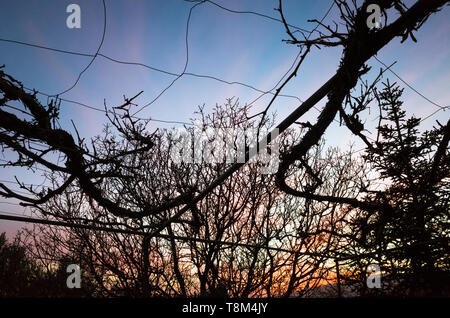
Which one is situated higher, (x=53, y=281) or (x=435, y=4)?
(x=435, y=4)

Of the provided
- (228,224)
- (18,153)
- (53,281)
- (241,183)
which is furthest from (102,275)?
(18,153)

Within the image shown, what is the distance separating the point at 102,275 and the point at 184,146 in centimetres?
666

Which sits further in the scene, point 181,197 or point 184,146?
point 184,146

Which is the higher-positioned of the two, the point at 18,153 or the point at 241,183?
the point at 241,183

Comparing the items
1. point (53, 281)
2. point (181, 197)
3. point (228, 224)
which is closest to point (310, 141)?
point (181, 197)

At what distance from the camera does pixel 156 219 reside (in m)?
9.28

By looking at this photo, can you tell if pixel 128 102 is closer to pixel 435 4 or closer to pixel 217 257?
pixel 435 4

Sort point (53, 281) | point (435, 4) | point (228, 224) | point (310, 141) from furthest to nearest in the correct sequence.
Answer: point (228, 224)
point (53, 281)
point (310, 141)
point (435, 4)

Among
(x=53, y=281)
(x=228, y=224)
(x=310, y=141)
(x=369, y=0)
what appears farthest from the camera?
(x=228, y=224)

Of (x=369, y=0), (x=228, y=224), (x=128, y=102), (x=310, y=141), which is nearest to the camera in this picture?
(x=369, y=0)

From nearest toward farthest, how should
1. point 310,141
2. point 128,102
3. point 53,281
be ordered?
point 310,141 → point 128,102 → point 53,281
